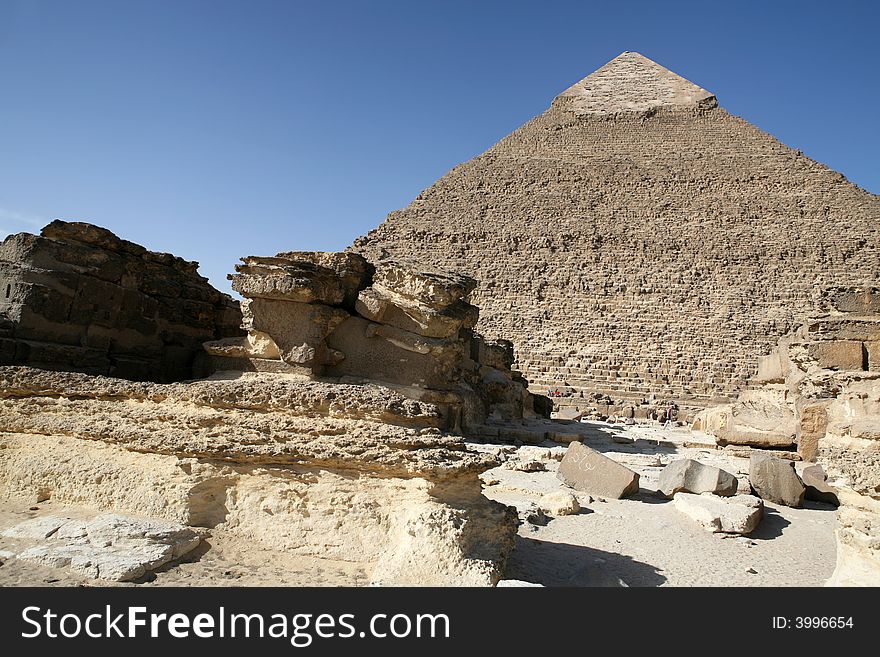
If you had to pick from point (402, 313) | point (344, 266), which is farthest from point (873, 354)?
point (344, 266)

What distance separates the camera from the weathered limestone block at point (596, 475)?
13.9 feet

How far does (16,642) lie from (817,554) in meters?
3.39

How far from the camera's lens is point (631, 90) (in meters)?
43.7

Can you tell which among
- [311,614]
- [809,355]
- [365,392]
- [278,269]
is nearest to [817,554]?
[365,392]

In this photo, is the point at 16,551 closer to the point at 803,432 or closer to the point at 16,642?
the point at 16,642

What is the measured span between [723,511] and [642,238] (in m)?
31.2

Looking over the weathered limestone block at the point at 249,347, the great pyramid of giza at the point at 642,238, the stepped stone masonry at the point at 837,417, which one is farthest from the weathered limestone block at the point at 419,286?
the great pyramid of giza at the point at 642,238

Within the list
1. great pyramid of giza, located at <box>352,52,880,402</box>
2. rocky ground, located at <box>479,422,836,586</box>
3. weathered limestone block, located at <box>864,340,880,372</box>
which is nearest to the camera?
rocky ground, located at <box>479,422,836,586</box>

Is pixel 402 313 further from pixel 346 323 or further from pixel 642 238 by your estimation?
pixel 642 238

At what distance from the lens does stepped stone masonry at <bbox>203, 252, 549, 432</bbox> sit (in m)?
3.27

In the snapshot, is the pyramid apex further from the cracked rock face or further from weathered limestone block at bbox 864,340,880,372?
the cracked rock face

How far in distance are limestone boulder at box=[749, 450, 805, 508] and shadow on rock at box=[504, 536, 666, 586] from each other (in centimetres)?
181

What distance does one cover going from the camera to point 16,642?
1656mm

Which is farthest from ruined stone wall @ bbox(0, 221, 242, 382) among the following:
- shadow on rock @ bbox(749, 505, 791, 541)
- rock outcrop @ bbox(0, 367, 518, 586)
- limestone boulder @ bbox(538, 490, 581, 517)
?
shadow on rock @ bbox(749, 505, 791, 541)
